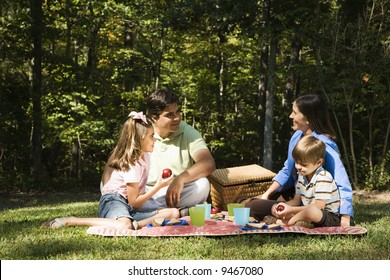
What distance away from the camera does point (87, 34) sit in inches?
693

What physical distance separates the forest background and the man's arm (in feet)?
21.3

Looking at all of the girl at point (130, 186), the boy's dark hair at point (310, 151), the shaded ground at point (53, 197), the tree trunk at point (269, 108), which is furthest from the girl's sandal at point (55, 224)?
the tree trunk at point (269, 108)

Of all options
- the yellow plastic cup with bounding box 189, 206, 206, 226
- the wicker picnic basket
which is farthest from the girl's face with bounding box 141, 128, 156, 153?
the wicker picnic basket

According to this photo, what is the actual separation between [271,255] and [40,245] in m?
1.70

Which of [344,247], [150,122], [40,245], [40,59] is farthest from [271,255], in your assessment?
[40,59]

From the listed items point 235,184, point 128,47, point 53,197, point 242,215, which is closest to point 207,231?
point 242,215

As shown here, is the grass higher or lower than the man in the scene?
lower

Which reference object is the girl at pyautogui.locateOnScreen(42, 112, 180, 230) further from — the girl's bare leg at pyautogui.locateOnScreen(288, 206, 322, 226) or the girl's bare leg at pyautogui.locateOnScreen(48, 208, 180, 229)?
the girl's bare leg at pyautogui.locateOnScreen(288, 206, 322, 226)

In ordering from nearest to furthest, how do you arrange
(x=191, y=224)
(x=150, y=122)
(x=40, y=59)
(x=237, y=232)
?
(x=237, y=232) → (x=191, y=224) → (x=150, y=122) → (x=40, y=59)

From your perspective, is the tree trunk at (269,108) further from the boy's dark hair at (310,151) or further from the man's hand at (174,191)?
the boy's dark hair at (310,151)

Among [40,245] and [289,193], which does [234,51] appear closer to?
[289,193]

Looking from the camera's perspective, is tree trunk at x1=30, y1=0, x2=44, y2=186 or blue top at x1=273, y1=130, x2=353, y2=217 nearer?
blue top at x1=273, y1=130, x2=353, y2=217

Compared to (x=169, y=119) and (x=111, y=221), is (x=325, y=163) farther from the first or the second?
(x=111, y=221)

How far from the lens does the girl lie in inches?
195
